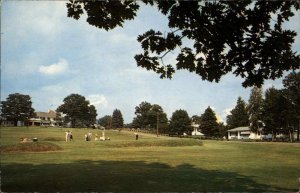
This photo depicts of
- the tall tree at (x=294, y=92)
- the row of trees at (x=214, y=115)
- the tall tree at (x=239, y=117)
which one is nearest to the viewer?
the tall tree at (x=294, y=92)

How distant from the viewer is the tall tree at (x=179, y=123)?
119m

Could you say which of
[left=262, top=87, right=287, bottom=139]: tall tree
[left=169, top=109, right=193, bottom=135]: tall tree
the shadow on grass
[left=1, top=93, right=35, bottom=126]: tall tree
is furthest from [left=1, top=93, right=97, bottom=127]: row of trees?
the shadow on grass

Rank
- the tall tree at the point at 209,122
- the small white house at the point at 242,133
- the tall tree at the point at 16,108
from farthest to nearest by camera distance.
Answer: the tall tree at the point at 16,108 → the small white house at the point at 242,133 → the tall tree at the point at 209,122

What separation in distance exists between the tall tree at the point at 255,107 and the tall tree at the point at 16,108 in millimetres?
92697

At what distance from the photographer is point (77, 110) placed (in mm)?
171500

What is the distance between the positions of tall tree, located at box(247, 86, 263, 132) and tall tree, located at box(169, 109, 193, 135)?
74.6ft

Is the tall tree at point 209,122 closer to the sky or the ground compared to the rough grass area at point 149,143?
closer to the sky

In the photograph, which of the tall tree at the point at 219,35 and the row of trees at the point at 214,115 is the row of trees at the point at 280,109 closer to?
the row of trees at the point at 214,115

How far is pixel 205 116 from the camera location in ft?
372

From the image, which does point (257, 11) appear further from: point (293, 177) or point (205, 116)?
point (205, 116)

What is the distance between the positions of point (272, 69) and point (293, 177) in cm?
1241

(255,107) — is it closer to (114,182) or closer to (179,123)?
(179,123)

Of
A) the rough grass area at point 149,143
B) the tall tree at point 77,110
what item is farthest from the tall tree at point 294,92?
the tall tree at point 77,110

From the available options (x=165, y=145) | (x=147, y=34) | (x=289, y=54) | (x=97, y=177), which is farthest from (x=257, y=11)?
(x=165, y=145)
